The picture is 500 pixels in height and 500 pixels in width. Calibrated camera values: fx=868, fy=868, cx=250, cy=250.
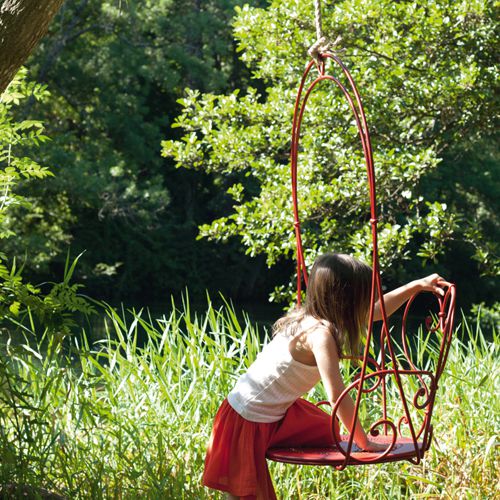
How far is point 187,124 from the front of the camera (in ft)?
20.6

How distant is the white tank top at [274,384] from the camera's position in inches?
95.8

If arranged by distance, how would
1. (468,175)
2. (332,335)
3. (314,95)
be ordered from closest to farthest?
1. (332,335)
2. (314,95)
3. (468,175)

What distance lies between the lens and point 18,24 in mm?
2443

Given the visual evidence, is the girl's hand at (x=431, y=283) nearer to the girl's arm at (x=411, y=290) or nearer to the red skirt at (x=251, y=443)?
the girl's arm at (x=411, y=290)

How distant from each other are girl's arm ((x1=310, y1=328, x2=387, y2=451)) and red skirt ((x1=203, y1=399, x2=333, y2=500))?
0.55 feet

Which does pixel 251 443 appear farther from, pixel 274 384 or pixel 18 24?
pixel 18 24

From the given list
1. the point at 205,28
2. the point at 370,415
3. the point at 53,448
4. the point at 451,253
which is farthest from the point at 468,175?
the point at 53,448

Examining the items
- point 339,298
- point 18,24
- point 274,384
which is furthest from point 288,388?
point 18,24

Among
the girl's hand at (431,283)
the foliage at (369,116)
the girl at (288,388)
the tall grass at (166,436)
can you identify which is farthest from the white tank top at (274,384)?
A: the foliage at (369,116)

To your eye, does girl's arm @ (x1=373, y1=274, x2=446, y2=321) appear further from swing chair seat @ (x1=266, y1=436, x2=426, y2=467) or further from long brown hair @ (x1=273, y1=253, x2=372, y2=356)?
swing chair seat @ (x1=266, y1=436, x2=426, y2=467)

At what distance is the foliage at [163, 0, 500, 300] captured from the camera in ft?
17.4

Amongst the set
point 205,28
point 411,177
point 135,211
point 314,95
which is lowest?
point 135,211

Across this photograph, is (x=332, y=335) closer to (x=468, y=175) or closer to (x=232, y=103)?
(x=232, y=103)

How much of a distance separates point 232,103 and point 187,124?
447 millimetres
